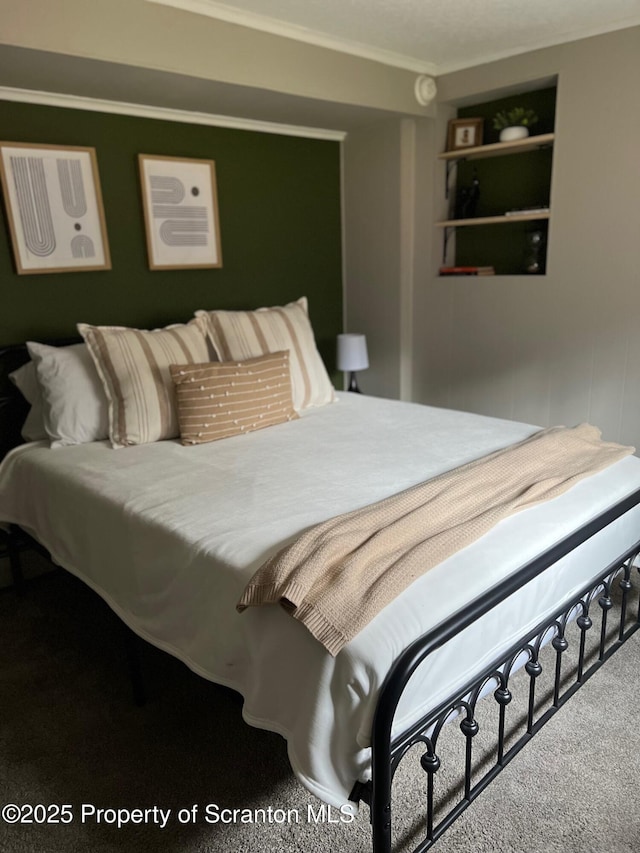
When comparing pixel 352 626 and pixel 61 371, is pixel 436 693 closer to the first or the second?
pixel 352 626

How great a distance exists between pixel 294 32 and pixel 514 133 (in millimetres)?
1259

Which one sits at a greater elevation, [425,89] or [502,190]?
[425,89]

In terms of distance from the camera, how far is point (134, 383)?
8.39 feet

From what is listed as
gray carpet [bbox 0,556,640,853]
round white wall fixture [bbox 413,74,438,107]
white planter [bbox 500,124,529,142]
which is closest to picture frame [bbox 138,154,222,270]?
round white wall fixture [bbox 413,74,438,107]

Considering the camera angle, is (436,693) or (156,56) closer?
(436,693)

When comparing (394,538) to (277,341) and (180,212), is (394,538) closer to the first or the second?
(277,341)

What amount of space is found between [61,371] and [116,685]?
1236mm

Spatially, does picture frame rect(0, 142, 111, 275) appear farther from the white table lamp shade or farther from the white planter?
the white planter

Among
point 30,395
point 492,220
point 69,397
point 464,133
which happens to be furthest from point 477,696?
point 464,133

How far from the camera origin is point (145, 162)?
3096mm

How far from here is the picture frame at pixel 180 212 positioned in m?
3.15

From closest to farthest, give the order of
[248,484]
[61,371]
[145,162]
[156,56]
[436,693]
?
[436,693]
[248,484]
[156,56]
[61,371]
[145,162]

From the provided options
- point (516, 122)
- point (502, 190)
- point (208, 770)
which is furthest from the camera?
point (502, 190)

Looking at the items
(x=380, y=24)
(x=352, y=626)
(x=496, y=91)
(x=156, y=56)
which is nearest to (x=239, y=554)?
(x=352, y=626)
